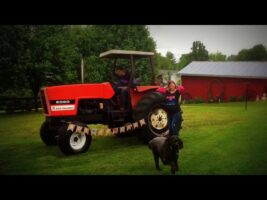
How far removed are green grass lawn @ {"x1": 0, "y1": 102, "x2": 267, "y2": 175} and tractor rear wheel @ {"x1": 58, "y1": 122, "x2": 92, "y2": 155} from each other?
0.14 metres

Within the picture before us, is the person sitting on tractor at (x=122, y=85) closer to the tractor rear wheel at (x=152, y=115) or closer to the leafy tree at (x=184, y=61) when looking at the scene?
the tractor rear wheel at (x=152, y=115)

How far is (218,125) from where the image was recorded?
946 cm

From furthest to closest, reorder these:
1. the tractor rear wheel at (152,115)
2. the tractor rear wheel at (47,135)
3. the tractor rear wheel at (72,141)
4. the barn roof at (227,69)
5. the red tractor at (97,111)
Result: the barn roof at (227,69) < the tractor rear wheel at (47,135) < the tractor rear wheel at (152,115) < the red tractor at (97,111) < the tractor rear wheel at (72,141)

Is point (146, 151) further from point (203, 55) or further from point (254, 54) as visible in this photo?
point (203, 55)

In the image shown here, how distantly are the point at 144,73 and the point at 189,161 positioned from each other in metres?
2.93

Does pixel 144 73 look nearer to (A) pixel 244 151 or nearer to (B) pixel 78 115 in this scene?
(B) pixel 78 115

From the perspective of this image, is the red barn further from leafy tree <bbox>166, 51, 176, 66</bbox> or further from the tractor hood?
the tractor hood

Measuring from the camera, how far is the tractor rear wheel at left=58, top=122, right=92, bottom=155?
22.9 ft

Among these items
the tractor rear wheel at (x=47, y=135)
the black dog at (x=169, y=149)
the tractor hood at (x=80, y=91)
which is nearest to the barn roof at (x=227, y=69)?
the tractor hood at (x=80, y=91)

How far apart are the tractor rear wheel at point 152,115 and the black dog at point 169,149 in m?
1.62

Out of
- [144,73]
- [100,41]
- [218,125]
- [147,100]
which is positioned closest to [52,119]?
[147,100]

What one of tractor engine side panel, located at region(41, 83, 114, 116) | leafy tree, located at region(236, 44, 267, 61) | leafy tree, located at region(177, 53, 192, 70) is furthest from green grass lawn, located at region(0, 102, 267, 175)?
leafy tree, located at region(177, 53, 192, 70)

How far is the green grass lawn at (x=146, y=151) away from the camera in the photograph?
6312 mm

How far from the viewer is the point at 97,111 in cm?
777
